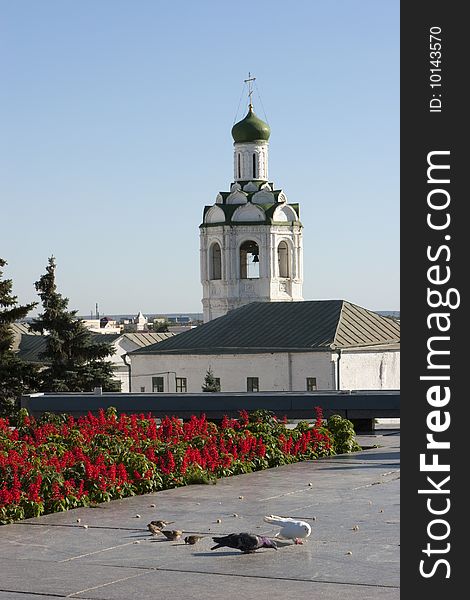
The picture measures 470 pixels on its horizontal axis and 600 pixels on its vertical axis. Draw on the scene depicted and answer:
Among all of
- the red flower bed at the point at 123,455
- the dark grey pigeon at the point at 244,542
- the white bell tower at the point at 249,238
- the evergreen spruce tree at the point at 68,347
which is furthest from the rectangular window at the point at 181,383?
the dark grey pigeon at the point at 244,542

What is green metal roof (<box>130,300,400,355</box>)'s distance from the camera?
46.6 m

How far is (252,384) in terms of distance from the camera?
154 feet

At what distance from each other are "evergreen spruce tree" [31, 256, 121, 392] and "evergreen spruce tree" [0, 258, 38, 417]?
496 centimetres

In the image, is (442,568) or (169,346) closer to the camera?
(442,568)

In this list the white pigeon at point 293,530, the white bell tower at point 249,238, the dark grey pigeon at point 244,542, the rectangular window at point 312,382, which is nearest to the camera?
the dark grey pigeon at point 244,542

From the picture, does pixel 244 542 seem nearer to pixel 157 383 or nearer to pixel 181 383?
pixel 181 383

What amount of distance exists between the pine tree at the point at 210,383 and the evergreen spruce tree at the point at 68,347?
3105 millimetres

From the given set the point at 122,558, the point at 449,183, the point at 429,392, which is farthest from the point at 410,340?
the point at 122,558

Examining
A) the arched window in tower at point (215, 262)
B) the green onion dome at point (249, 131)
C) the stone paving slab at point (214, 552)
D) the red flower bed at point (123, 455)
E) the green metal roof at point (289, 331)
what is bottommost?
the stone paving slab at point (214, 552)

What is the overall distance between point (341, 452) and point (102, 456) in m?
4.45

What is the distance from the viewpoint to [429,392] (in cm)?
523

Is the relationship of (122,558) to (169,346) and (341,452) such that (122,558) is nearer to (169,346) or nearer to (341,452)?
(341,452)

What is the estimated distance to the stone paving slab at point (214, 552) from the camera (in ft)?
26.2

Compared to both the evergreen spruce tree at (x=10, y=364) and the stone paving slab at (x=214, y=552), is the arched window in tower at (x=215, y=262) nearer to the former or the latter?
the evergreen spruce tree at (x=10, y=364)
